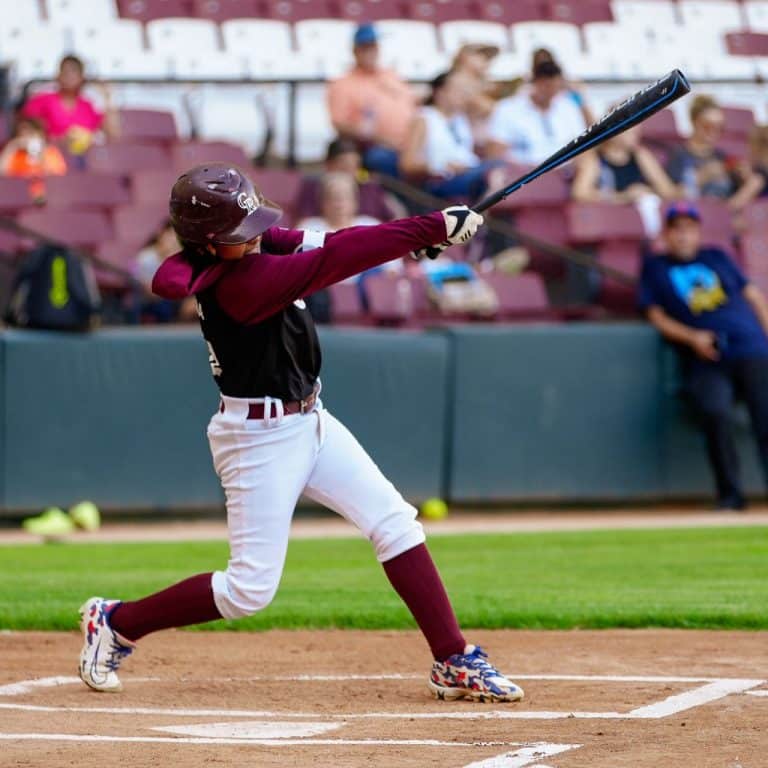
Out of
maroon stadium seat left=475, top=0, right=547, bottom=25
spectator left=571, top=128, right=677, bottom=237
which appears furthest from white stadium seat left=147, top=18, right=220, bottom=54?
spectator left=571, top=128, right=677, bottom=237

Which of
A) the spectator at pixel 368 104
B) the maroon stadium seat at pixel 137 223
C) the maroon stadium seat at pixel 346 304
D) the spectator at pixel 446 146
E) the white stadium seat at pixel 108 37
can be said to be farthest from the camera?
the white stadium seat at pixel 108 37

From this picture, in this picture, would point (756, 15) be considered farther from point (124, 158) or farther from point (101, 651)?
point (101, 651)

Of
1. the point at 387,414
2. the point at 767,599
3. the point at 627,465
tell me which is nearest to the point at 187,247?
the point at 767,599

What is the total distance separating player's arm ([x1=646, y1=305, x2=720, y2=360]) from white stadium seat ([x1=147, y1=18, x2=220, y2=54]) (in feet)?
16.6

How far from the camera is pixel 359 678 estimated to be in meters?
5.30

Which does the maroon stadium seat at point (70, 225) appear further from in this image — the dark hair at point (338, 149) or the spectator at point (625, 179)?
the spectator at point (625, 179)

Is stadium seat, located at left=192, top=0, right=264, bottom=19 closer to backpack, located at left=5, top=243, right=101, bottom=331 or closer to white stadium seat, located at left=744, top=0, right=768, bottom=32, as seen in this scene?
backpack, located at left=5, top=243, right=101, bottom=331

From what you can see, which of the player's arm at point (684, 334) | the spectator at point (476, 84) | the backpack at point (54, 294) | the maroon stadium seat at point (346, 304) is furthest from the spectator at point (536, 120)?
the backpack at point (54, 294)

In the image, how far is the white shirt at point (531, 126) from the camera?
39.9 feet

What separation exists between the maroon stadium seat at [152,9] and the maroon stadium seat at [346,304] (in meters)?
4.28

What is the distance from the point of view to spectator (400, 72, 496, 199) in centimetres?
1168

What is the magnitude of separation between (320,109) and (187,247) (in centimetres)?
838

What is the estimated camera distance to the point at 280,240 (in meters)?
4.97

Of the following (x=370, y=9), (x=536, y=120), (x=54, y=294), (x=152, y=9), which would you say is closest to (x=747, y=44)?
(x=370, y=9)
